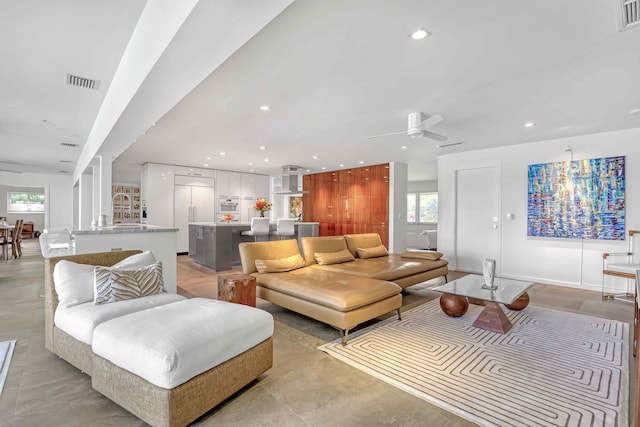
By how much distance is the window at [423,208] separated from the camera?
12570 mm

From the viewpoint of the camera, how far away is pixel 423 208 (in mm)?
12836

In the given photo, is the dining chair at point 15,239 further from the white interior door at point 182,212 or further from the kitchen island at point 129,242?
the kitchen island at point 129,242

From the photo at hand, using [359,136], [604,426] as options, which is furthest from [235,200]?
[604,426]

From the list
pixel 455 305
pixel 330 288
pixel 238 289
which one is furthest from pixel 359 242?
pixel 238 289

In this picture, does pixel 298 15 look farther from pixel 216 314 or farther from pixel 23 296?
pixel 23 296

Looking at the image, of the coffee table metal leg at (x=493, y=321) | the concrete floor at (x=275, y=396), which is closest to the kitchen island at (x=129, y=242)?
the concrete floor at (x=275, y=396)

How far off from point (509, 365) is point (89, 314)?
319 cm

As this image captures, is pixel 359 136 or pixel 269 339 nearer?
pixel 269 339

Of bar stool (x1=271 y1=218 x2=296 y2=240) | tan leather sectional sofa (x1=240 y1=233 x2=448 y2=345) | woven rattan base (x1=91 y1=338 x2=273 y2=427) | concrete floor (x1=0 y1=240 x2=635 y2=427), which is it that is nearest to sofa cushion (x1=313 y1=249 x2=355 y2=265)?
tan leather sectional sofa (x1=240 y1=233 x2=448 y2=345)

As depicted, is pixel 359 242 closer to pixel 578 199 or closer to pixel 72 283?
pixel 578 199

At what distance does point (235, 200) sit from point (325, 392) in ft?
27.9

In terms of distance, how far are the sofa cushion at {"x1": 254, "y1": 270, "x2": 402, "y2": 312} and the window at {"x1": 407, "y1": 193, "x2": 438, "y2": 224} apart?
9.80 m

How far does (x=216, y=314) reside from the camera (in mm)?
2006

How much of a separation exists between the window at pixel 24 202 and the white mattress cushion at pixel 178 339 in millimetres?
16991
